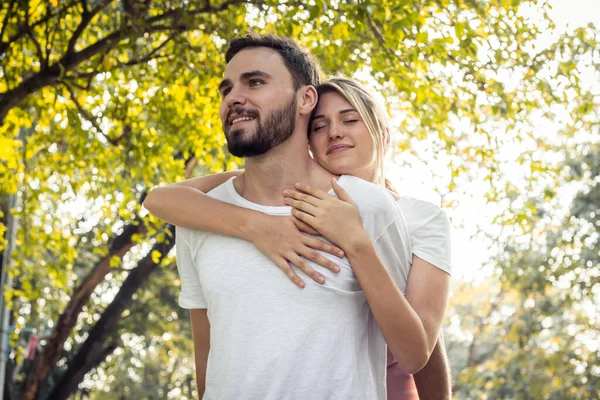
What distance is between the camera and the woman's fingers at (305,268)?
8.68 feet

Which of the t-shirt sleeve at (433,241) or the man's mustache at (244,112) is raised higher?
the man's mustache at (244,112)

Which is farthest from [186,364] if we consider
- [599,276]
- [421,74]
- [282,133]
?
[282,133]

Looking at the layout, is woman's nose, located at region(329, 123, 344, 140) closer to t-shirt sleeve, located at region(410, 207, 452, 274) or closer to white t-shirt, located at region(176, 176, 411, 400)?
t-shirt sleeve, located at region(410, 207, 452, 274)

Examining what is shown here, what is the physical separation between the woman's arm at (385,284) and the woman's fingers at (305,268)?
12cm

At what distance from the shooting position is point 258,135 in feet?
9.73

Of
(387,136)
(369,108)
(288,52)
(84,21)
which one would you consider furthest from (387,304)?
(84,21)

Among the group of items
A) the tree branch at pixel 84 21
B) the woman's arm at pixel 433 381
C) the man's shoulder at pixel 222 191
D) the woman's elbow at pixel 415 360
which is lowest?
the woman's arm at pixel 433 381

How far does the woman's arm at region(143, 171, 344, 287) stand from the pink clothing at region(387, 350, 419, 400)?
1002mm

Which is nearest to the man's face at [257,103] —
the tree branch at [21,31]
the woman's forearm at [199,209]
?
the woman's forearm at [199,209]

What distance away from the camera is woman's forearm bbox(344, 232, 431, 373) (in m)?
2.58

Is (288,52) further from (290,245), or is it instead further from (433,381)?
(433,381)

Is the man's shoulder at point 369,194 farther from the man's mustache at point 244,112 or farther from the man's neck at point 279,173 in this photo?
the man's mustache at point 244,112

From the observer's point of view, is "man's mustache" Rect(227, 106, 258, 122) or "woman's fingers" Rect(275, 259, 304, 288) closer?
"woman's fingers" Rect(275, 259, 304, 288)

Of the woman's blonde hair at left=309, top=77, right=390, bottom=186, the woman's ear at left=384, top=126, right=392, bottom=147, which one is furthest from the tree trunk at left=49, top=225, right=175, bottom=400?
the woman's blonde hair at left=309, top=77, right=390, bottom=186
